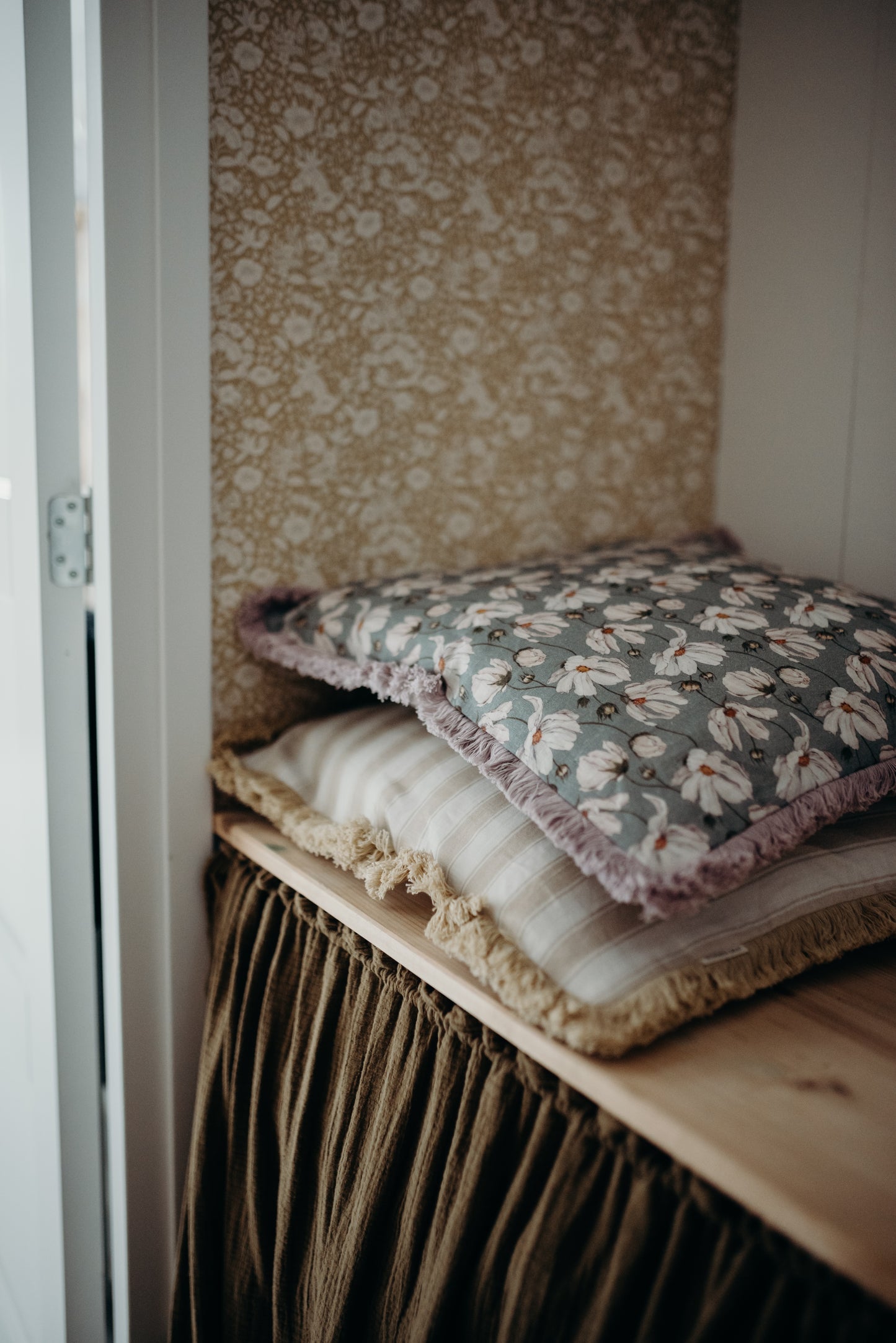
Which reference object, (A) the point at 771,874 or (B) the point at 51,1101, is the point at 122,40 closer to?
(A) the point at 771,874

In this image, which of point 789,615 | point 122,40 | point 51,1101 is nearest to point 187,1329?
point 51,1101

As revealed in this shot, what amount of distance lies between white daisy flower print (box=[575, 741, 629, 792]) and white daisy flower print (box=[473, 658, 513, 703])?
10cm

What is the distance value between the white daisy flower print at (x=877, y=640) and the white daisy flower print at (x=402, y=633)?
382 millimetres

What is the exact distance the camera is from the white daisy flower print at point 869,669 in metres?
0.73

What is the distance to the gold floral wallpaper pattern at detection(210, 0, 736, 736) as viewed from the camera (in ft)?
3.12

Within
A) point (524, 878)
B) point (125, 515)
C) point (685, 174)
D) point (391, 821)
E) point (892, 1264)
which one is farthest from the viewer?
point (685, 174)

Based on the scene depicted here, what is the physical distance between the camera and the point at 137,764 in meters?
0.94

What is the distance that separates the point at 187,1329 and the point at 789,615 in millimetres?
968

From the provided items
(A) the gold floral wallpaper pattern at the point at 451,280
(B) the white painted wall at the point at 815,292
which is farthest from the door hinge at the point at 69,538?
(B) the white painted wall at the point at 815,292

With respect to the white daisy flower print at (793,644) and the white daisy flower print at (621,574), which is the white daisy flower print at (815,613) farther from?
the white daisy flower print at (621,574)

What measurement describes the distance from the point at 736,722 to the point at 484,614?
24 centimetres

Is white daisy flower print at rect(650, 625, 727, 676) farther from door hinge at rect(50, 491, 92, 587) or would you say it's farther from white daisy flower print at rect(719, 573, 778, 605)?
door hinge at rect(50, 491, 92, 587)

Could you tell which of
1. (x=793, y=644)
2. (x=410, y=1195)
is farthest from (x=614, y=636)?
(x=410, y=1195)

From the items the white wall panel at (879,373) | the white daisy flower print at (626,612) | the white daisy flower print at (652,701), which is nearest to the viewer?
the white daisy flower print at (652,701)
